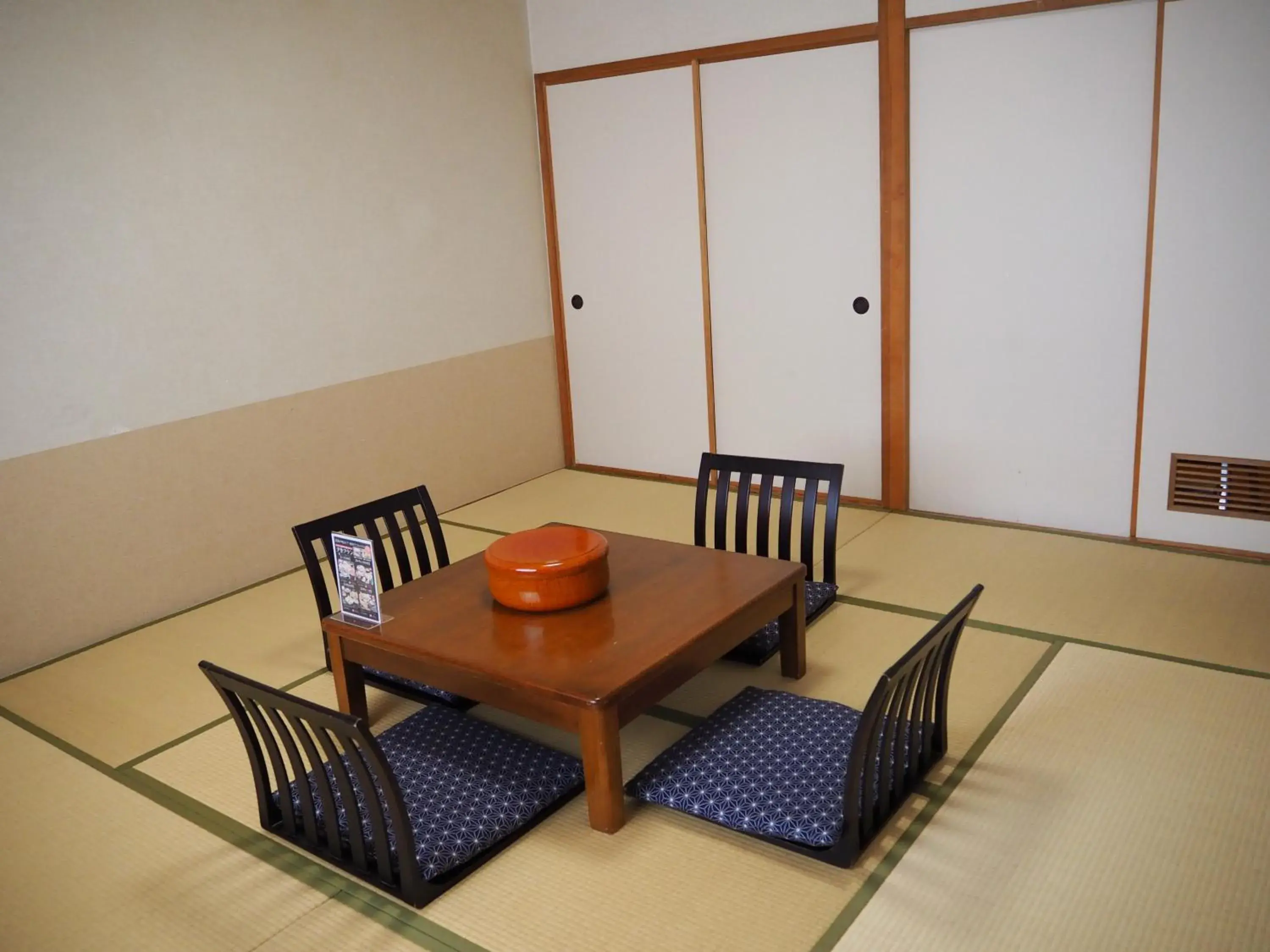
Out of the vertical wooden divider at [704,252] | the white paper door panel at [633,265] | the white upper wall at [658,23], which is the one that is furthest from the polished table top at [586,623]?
the white upper wall at [658,23]

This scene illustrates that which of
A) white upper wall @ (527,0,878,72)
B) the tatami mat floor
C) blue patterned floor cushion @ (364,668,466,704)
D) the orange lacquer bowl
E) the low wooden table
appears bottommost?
the tatami mat floor

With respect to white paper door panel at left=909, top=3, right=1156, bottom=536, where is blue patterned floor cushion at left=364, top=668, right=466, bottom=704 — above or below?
below

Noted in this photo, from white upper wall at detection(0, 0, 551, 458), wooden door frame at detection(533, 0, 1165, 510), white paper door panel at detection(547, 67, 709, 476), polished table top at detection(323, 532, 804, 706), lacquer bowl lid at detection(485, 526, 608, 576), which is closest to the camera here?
polished table top at detection(323, 532, 804, 706)

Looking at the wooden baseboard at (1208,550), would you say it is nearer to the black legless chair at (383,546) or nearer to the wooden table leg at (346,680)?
the black legless chair at (383,546)

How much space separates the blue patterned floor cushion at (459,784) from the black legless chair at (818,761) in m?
0.25

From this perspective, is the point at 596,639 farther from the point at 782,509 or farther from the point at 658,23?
the point at 658,23

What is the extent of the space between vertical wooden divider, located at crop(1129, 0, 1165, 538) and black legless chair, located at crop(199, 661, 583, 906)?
2652 millimetres

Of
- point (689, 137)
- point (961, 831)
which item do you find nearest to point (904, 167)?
point (689, 137)

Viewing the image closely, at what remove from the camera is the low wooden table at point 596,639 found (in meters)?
2.56

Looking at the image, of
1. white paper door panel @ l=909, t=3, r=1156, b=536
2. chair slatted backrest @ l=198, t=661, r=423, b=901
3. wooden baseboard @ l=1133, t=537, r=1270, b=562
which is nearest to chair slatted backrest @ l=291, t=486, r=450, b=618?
chair slatted backrest @ l=198, t=661, r=423, b=901

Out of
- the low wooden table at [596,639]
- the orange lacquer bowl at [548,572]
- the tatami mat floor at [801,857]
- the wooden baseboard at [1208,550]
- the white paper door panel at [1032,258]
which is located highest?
the white paper door panel at [1032,258]

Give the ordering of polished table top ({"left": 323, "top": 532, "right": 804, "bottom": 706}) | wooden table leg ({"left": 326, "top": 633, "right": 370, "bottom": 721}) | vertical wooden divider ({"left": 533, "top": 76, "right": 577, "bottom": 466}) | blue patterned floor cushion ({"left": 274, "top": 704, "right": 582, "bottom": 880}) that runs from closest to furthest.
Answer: blue patterned floor cushion ({"left": 274, "top": 704, "right": 582, "bottom": 880}) → polished table top ({"left": 323, "top": 532, "right": 804, "bottom": 706}) → wooden table leg ({"left": 326, "top": 633, "right": 370, "bottom": 721}) → vertical wooden divider ({"left": 533, "top": 76, "right": 577, "bottom": 466})

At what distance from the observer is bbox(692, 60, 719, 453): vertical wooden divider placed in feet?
16.5

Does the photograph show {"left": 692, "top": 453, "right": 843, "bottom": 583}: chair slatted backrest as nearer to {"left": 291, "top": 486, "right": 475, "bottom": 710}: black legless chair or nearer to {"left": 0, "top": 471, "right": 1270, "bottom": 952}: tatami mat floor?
{"left": 0, "top": 471, "right": 1270, "bottom": 952}: tatami mat floor
